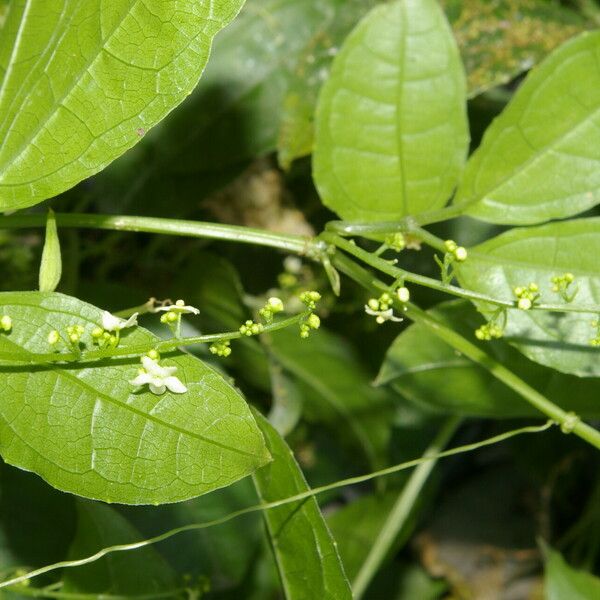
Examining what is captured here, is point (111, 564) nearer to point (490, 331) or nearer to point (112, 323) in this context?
point (112, 323)

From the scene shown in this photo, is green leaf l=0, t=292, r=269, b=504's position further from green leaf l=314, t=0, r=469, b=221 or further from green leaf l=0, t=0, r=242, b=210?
green leaf l=314, t=0, r=469, b=221

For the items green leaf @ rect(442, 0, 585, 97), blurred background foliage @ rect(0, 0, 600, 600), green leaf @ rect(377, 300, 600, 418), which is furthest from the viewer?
green leaf @ rect(442, 0, 585, 97)

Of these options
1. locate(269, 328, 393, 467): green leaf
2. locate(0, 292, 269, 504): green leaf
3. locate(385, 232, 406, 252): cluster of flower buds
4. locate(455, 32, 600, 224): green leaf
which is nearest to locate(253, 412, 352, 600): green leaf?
locate(0, 292, 269, 504): green leaf

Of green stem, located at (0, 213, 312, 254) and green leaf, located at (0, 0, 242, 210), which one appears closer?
green leaf, located at (0, 0, 242, 210)

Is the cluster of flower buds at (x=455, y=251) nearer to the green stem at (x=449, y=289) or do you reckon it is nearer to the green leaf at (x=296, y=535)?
the green stem at (x=449, y=289)

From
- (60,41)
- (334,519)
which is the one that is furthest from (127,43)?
(334,519)

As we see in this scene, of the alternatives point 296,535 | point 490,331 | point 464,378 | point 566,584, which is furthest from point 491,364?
point 566,584
